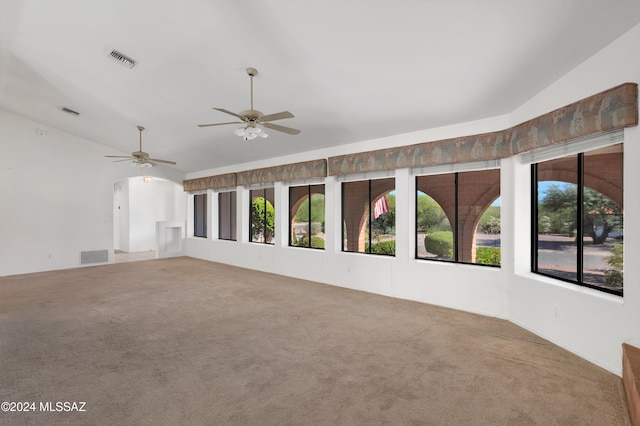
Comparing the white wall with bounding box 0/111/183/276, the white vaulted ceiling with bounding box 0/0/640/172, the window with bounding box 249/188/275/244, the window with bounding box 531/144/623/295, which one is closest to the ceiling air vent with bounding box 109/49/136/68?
the white vaulted ceiling with bounding box 0/0/640/172

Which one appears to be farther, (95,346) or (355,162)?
(355,162)

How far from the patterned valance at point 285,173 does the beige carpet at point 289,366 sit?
2642 mm

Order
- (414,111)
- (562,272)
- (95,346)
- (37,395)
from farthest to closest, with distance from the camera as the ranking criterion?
(414,111) → (562,272) → (95,346) → (37,395)

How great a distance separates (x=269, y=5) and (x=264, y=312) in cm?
372

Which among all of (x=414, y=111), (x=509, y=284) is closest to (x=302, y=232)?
(x=414, y=111)

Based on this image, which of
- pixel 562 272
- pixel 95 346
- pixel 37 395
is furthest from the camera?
pixel 562 272

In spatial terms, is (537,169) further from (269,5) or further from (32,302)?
(32,302)

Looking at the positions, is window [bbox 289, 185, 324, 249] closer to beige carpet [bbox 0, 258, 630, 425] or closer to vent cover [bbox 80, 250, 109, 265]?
beige carpet [bbox 0, 258, 630, 425]

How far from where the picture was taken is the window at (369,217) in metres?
5.79

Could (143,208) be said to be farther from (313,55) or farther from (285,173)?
(313,55)

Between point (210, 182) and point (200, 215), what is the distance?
1.78 meters

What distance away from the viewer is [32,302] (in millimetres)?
4953

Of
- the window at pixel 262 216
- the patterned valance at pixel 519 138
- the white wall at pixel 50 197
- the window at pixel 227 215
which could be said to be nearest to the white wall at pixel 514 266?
the patterned valance at pixel 519 138

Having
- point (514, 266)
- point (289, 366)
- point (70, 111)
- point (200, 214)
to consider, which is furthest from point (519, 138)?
point (200, 214)
